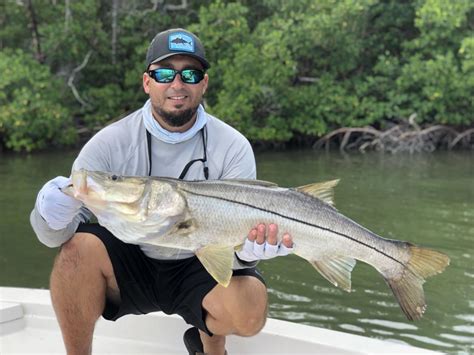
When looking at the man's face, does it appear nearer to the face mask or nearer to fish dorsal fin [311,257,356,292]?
the face mask

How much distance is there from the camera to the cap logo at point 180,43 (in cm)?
291

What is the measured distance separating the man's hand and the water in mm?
2411

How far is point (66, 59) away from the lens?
1838 cm

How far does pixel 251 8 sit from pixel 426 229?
1406 centimetres

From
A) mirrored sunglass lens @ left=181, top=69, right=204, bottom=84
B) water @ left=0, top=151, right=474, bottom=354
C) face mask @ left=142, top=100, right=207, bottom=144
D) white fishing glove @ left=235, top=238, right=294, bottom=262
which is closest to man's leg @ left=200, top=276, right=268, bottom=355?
white fishing glove @ left=235, top=238, right=294, bottom=262

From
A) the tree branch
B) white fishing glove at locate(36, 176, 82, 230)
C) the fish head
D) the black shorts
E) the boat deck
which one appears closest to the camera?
the fish head

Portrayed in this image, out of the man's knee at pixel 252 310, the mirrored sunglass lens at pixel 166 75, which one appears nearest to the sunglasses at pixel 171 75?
the mirrored sunglass lens at pixel 166 75

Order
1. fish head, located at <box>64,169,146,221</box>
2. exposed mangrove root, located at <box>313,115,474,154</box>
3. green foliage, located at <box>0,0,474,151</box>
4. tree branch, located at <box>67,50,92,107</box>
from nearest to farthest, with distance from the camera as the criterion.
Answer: fish head, located at <box>64,169,146,221</box> → green foliage, located at <box>0,0,474,151</box> → exposed mangrove root, located at <box>313,115,474,154</box> → tree branch, located at <box>67,50,92,107</box>

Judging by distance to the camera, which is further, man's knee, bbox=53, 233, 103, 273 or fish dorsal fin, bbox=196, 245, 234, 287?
man's knee, bbox=53, 233, 103, 273

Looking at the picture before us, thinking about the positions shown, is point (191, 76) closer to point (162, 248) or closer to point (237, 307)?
point (162, 248)

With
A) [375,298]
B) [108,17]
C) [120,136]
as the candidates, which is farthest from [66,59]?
[120,136]

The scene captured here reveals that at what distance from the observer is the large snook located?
2379 mm

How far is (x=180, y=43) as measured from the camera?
2914 millimetres

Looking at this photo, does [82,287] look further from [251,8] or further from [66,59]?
[251,8]
